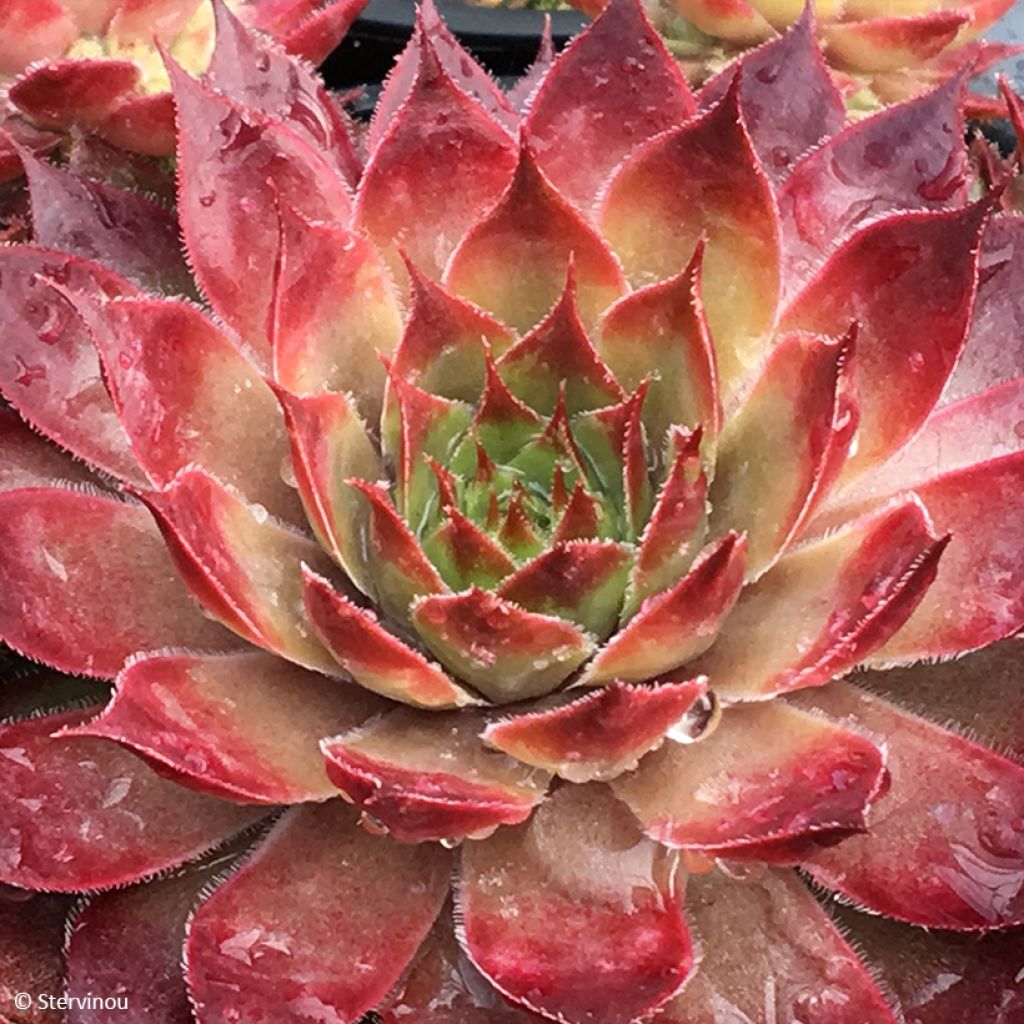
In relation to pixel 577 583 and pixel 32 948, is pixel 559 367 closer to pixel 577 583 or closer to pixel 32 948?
pixel 577 583

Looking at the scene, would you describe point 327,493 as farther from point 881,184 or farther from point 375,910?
point 881,184

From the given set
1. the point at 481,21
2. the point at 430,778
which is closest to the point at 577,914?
the point at 430,778

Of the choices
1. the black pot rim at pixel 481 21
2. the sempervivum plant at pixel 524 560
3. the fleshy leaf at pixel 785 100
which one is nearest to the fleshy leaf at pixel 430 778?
the sempervivum plant at pixel 524 560

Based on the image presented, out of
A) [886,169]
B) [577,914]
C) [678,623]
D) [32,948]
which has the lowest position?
[32,948]

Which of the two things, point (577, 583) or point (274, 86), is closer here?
point (577, 583)

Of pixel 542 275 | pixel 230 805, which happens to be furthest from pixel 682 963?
pixel 542 275
